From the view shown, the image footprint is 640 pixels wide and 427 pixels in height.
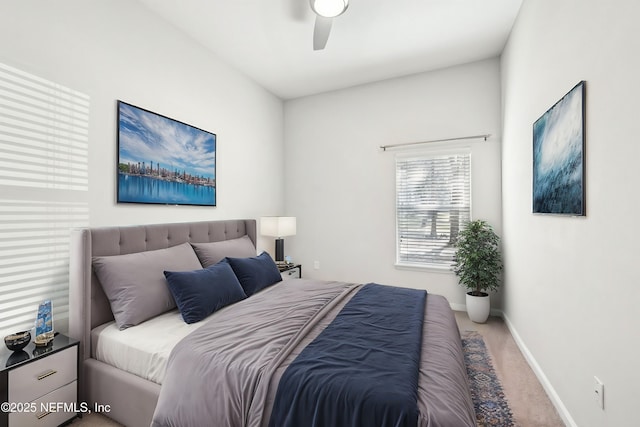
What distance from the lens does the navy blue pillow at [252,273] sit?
255cm

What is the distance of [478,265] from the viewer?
320cm

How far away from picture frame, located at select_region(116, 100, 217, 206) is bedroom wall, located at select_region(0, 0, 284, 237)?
75mm

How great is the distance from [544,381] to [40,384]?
319 centimetres

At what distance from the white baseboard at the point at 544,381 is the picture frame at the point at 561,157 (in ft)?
3.90

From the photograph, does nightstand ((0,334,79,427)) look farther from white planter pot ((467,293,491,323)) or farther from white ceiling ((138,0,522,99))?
white planter pot ((467,293,491,323))

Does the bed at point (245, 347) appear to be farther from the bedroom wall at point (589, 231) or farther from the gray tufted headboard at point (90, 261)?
the bedroom wall at point (589, 231)

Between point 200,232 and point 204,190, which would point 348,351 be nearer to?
point 200,232

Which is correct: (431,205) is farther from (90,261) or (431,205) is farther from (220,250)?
(90,261)

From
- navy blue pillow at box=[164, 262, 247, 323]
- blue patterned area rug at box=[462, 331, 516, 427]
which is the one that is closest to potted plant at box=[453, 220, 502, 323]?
blue patterned area rug at box=[462, 331, 516, 427]

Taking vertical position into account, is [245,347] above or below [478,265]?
below

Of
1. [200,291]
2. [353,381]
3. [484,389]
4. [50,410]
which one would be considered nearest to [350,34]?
[200,291]

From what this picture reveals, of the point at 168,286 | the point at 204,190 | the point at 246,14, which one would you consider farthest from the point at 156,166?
the point at 246,14

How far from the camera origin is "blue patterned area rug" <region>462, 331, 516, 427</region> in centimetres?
177

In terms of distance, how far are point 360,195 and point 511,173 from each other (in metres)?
1.82
